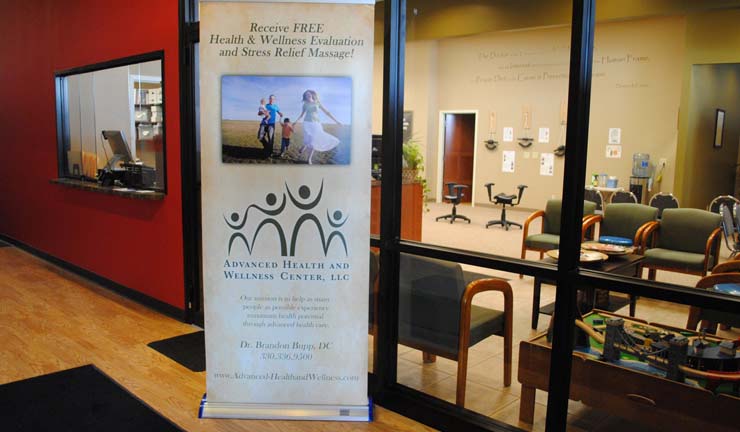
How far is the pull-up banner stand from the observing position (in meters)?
2.82

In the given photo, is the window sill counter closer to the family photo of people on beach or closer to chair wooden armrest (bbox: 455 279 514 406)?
the family photo of people on beach

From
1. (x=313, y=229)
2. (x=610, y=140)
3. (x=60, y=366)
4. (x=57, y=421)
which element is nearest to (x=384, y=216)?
(x=313, y=229)

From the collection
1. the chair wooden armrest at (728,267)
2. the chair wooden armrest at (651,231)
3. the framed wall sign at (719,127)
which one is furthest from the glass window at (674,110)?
the chair wooden armrest at (728,267)

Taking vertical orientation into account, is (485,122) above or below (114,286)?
above

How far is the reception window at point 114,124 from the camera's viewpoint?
16.3 feet

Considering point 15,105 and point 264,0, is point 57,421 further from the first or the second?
point 15,105

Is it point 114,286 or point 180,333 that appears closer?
point 180,333

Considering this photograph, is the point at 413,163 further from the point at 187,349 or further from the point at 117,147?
the point at 117,147

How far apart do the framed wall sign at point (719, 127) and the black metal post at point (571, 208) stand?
8.53m

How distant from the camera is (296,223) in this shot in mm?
2922

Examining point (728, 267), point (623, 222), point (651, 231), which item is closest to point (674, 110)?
point (623, 222)

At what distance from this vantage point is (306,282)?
2930 millimetres

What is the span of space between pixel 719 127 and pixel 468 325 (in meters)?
8.60

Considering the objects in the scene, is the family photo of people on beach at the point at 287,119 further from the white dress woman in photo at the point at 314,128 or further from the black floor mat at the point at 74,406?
the black floor mat at the point at 74,406
